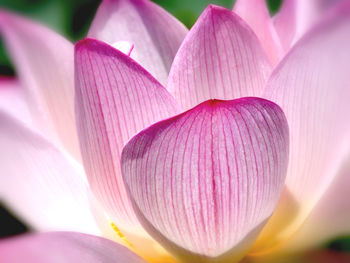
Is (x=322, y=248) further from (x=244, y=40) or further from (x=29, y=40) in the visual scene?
(x=29, y=40)

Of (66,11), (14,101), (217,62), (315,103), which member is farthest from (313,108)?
(66,11)

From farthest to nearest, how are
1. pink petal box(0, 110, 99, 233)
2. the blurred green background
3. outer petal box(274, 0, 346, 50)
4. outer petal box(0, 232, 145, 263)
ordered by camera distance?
the blurred green background
outer petal box(274, 0, 346, 50)
pink petal box(0, 110, 99, 233)
outer petal box(0, 232, 145, 263)

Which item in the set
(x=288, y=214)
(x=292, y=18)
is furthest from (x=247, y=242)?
(x=292, y=18)

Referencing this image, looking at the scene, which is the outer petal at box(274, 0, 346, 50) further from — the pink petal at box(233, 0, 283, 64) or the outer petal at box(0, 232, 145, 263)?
the outer petal at box(0, 232, 145, 263)

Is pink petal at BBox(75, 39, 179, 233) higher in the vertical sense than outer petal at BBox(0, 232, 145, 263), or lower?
higher

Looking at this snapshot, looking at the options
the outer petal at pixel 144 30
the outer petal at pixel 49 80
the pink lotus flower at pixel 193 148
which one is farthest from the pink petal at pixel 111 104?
the outer petal at pixel 144 30

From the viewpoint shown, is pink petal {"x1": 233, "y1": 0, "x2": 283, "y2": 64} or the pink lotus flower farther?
pink petal {"x1": 233, "y1": 0, "x2": 283, "y2": 64}

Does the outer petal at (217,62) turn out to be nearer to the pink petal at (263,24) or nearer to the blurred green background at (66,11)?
the pink petal at (263,24)

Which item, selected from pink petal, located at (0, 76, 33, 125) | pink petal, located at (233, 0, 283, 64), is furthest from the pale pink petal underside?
pink petal, located at (0, 76, 33, 125)
